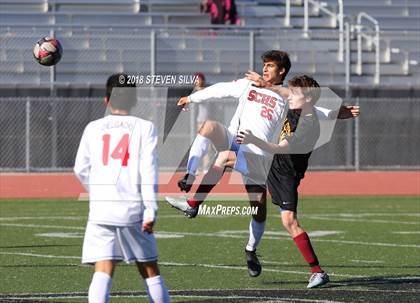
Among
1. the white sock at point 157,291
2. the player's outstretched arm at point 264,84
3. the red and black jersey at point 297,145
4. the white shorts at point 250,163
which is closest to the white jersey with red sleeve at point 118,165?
the white sock at point 157,291

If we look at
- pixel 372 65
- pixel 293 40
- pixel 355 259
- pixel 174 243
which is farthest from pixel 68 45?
pixel 355 259

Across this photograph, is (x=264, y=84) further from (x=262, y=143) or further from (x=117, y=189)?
(x=117, y=189)

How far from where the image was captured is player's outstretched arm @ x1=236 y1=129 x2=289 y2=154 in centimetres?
992

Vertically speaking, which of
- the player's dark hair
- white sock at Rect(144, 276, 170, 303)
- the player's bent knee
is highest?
the player's dark hair

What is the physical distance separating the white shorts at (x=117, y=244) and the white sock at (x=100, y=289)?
116mm

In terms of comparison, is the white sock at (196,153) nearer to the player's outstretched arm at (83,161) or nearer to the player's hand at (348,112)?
the player's hand at (348,112)

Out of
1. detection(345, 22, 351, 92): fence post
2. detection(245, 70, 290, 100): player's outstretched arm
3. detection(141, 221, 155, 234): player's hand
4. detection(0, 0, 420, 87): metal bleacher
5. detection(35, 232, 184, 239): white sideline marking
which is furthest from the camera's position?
detection(345, 22, 351, 92): fence post

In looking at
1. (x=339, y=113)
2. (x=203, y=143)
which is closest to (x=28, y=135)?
(x=203, y=143)

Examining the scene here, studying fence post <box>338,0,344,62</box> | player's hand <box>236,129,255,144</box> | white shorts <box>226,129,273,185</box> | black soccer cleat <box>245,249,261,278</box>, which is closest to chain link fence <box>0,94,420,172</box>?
fence post <box>338,0,344,62</box>

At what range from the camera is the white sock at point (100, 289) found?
7449mm

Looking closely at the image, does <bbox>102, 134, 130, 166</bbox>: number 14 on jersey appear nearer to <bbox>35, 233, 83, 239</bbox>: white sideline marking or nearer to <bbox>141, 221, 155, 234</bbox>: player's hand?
<bbox>141, 221, 155, 234</bbox>: player's hand

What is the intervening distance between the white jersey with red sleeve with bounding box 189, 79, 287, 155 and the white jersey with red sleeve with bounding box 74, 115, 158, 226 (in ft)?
11.3

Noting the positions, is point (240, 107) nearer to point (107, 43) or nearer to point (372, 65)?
point (107, 43)

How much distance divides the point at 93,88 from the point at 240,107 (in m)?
15.0
